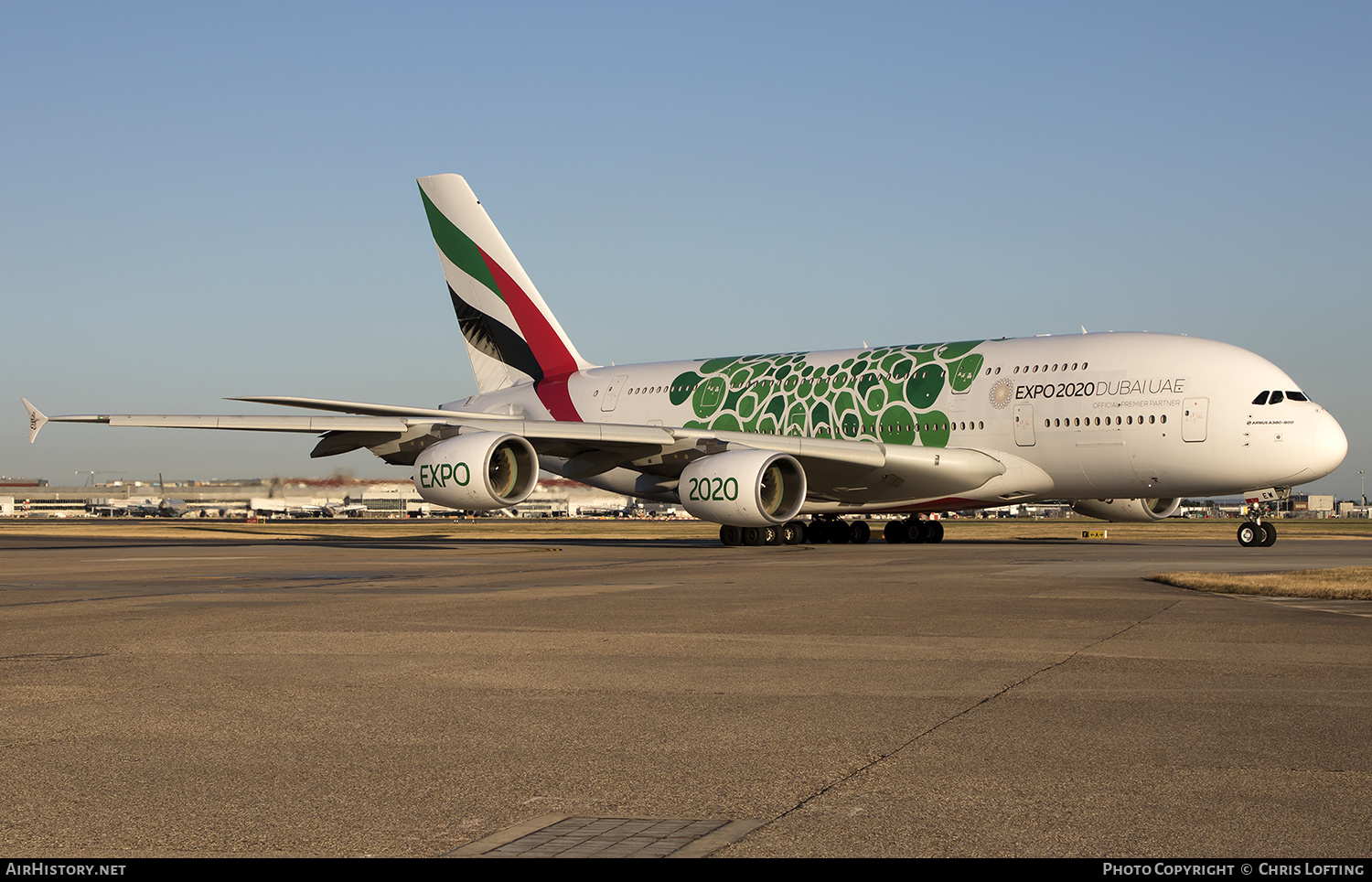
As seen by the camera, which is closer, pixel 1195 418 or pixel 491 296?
pixel 1195 418

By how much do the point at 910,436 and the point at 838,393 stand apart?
93.7 inches

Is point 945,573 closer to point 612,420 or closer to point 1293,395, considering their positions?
point 1293,395

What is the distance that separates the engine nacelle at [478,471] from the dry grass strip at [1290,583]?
1413 centimetres

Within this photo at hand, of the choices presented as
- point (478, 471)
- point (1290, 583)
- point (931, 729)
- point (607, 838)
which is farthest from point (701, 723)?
point (478, 471)

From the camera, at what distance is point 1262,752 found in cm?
561

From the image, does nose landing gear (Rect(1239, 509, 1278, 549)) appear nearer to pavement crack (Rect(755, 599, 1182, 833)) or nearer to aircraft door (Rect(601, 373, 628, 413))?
aircraft door (Rect(601, 373, 628, 413))

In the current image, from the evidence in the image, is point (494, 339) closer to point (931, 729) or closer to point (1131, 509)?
point (1131, 509)

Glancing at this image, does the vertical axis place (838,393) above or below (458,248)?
below

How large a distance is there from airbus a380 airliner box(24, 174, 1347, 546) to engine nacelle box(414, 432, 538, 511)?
0.15 ft

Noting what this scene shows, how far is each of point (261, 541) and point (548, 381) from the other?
9249 millimetres

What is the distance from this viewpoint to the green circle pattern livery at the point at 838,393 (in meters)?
29.3

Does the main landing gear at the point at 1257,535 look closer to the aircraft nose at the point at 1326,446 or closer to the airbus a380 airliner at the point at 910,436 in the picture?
the airbus a380 airliner at the point at 910,436

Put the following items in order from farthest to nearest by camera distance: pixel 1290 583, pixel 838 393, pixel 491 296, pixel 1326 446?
pixel 491 296 < pixel 838 393 < pixel 1326 446 < pixel 1290 583

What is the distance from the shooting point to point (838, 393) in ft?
101
